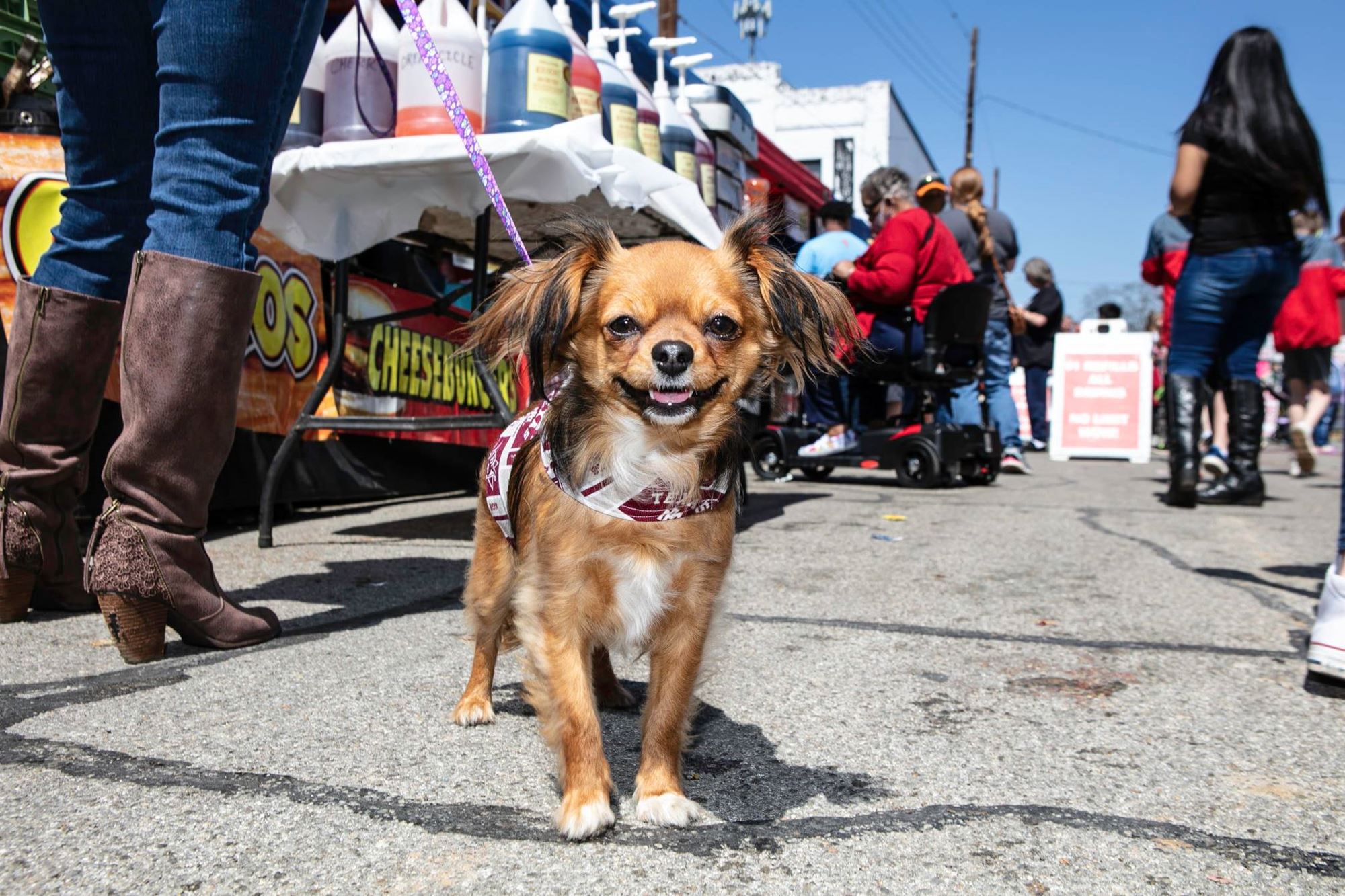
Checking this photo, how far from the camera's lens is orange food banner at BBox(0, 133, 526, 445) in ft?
11.9

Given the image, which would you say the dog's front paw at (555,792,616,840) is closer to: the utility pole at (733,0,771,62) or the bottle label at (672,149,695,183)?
the bottle label at (672,149,695,183)

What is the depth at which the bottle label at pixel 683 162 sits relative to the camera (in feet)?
17.1

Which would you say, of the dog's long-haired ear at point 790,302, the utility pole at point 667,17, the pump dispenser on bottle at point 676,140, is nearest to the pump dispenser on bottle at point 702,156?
the pump dispenser on bottle at point 676,140

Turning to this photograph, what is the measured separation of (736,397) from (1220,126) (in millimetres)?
4426

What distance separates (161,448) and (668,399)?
1177 millimetres

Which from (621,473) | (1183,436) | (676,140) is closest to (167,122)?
(621,473)

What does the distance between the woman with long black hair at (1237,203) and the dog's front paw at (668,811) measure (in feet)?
16.2

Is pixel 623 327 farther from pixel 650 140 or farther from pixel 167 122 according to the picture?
pixel 650 140

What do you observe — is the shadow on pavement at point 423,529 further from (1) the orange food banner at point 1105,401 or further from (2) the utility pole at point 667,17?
(2) the utility pole at point 667,17

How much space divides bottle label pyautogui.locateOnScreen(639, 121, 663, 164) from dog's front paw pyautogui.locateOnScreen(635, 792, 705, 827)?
130 inches

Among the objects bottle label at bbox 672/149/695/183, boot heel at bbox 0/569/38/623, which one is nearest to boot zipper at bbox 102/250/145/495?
boot heel at bbox 0/569/38/623

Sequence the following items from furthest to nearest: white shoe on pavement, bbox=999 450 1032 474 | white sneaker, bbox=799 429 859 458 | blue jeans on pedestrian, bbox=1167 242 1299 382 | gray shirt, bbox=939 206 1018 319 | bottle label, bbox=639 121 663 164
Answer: white shoe on pavement, bbox=999 450 1032 474
gray shirt, bbox=939 206 1018 319
white sneaker, bbox=799 429 859 458
blue jeans on pedestrian, bbox=1167 242 1299 382
bottle label, bbox=639 121 663 164

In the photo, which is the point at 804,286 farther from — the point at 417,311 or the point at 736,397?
the point at 417,311

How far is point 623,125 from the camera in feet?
14.4
